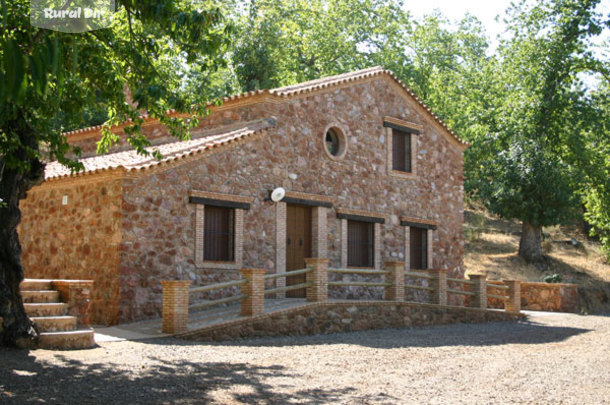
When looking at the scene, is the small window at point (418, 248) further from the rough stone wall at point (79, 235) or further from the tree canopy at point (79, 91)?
the tree canopy at point (79, 91)

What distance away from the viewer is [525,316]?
19.9 metres

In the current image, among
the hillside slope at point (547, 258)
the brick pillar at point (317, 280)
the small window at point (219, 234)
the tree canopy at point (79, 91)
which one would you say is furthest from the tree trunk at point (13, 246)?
the hillside slope at point (547, 258)

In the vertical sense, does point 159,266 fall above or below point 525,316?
above

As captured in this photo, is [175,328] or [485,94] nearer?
[175,328]

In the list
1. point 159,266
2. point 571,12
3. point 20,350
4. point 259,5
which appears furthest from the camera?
point 259,5

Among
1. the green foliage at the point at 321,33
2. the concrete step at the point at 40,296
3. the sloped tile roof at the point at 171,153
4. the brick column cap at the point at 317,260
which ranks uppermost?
the green foliage at the point at 321,33

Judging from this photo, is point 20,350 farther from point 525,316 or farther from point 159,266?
point 525,316

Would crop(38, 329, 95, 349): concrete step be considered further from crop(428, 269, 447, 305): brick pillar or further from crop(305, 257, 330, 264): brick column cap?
crop(428, 269, 447, 305): brick pillar

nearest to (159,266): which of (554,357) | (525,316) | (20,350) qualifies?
(20,350)

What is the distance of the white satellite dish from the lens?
15784mm

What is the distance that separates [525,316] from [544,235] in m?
15.4

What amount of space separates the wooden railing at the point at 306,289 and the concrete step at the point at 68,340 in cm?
171

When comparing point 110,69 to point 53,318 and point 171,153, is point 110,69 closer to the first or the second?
point 53,318

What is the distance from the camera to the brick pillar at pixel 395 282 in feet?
53.2
